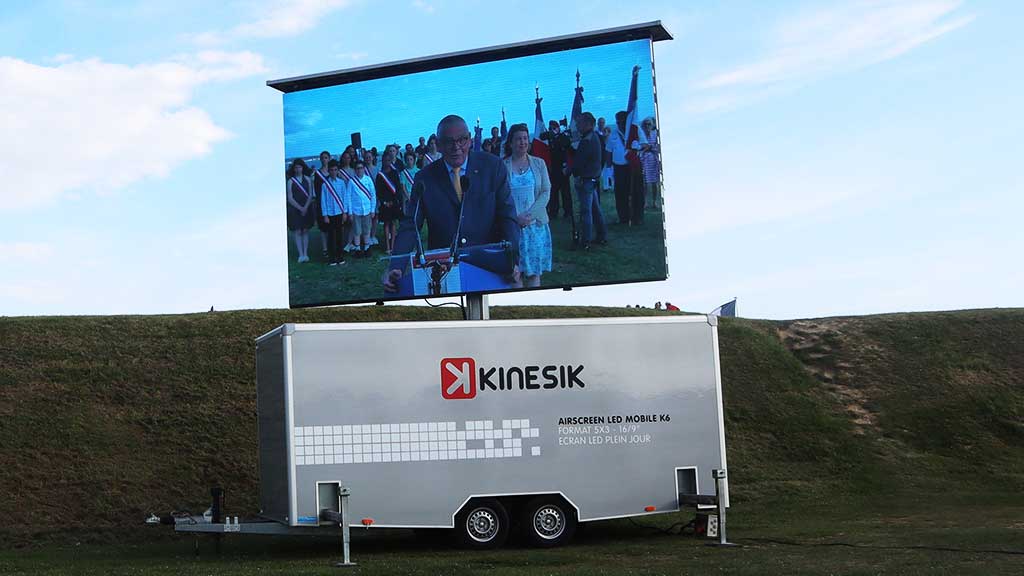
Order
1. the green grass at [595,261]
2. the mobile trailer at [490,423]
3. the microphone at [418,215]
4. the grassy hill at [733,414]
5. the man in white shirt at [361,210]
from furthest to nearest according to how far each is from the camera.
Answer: the grassy hill at [733,414], the man in white shirt at [361,210], the microphone at [418,215], the green grass at [595,261], the mobile trailer at [490,423]

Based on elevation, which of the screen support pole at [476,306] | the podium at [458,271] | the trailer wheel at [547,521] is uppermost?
the podium at [458,271]

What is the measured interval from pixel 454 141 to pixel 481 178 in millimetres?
817

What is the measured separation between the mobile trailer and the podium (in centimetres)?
395

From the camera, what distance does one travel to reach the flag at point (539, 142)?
20328 millimetres

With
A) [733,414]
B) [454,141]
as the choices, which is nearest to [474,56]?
[454,141]

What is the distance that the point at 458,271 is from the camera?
20516mm

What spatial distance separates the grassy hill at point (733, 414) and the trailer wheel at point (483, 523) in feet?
18.4

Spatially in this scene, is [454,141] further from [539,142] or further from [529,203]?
[529,203]

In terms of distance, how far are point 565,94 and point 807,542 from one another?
847 centimetres

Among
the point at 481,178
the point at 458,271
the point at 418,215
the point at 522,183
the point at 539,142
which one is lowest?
the point at 458,271

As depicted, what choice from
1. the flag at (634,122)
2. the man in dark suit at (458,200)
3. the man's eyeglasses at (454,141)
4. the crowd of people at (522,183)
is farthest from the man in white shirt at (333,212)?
the flag at (634,122)

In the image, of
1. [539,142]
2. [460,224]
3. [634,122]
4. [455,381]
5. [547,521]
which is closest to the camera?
[455,381]

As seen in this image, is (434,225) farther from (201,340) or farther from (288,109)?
(201,340)

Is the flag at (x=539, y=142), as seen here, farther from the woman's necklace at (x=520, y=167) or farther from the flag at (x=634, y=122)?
the flag at (x=634, y=122)
